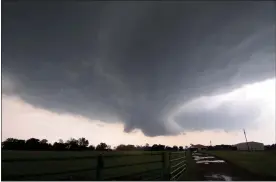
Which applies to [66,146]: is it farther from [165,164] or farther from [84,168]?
[165,164]

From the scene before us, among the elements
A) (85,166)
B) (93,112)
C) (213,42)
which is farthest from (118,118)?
(213,42)

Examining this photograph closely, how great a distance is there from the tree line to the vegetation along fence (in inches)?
13.1

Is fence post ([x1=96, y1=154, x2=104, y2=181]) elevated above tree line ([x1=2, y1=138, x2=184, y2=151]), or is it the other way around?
tree line ([x1=2, y1=138, x2=184, y2=151])

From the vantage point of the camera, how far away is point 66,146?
402cm

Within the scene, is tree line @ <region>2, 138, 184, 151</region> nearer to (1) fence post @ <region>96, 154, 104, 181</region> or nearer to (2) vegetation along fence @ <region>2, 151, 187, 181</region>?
(2) vegetation along fence @ <region>2, 151, 187, 181</region>

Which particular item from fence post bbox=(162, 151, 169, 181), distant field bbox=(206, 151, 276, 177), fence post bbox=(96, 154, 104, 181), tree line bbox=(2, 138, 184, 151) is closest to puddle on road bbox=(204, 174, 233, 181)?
distant field bbox=(206, 151, 276, 177)

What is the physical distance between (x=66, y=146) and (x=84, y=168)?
847 millimetres

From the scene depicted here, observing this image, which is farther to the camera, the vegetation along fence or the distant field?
the distant field

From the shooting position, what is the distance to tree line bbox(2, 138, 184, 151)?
3781 mm

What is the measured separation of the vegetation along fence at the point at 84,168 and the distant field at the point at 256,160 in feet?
3.45

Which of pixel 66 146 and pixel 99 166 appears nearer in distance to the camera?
pixel 99 166

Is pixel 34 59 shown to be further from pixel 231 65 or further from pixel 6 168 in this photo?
pixel 231 65

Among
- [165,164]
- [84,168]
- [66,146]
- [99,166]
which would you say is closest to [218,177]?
[165,164]

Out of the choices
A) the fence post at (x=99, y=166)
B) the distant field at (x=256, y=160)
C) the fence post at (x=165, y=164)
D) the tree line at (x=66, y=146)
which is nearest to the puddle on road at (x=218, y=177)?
the distant field at (x=256, y=160)
